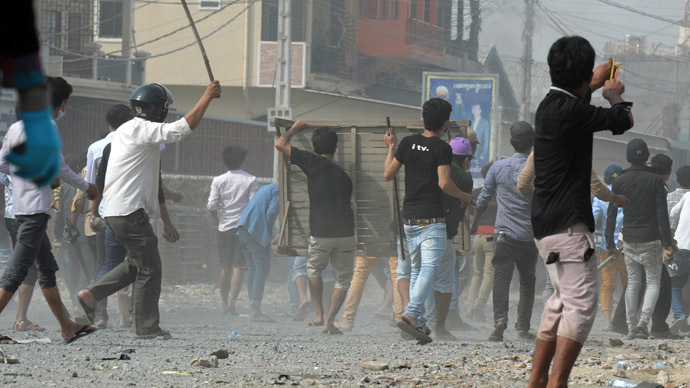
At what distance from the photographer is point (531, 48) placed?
34531 mm

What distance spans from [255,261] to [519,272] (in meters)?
3.84

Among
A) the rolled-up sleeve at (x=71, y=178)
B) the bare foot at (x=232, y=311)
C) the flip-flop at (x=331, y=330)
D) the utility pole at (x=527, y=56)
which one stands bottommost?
the bare foot at (x=232, y=311)

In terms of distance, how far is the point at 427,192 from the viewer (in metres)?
8.55

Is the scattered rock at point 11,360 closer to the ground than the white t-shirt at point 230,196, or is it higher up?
closer to the ground

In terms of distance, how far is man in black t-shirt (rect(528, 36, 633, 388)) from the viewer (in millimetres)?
4711

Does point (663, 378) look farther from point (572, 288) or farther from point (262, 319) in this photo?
point (262, 319)

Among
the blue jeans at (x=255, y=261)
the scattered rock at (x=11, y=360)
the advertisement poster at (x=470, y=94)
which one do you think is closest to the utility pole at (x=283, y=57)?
the advertisement poster at (x=470, y=94)

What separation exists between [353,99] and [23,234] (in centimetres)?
2871

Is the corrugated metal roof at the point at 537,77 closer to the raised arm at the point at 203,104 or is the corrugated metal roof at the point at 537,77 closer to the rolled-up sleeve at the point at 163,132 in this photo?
the rolled-up sleeve at the point at 163,132

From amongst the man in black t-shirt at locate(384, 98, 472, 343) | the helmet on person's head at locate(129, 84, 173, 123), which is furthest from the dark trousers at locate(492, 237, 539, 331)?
the helmet on person's head at locate(129, 84, 173, 123)

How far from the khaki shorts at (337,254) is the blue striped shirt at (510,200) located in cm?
146

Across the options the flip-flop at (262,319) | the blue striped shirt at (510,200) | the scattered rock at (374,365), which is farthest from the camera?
the flip-flop at (262,319)

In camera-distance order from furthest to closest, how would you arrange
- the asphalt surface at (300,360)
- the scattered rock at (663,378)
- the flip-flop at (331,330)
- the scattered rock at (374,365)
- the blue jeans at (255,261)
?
the blue jeans at (255,261) → the flip-flop at (331,330) → the scattered rock at (374,365) → the scattered rock at (663,378) → the asphalt surface at (300,360)

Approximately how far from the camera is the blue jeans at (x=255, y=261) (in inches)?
471
